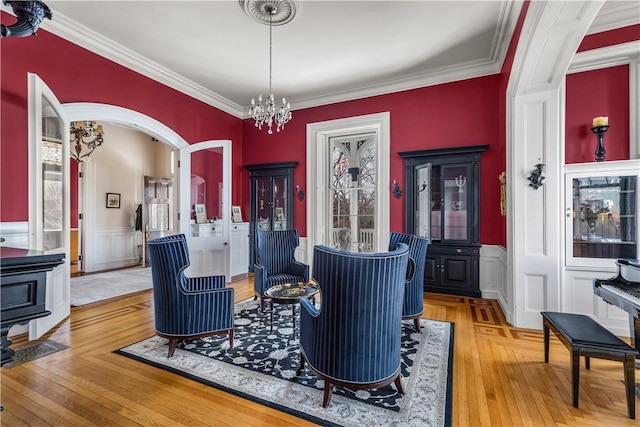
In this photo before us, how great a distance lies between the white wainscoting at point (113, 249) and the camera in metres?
7.04

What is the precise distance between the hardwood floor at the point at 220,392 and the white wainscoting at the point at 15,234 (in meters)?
0.99

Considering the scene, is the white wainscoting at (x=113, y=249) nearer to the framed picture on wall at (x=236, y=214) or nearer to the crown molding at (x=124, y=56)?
the framed picture on wall at (x=236, y=214)

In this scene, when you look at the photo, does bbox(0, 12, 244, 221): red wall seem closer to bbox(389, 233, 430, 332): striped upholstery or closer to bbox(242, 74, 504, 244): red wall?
bbox(242, 74, 504, 244): red wall

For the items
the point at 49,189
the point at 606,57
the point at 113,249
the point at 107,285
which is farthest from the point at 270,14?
the point at 113,249

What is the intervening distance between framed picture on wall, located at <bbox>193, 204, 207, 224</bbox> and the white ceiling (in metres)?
2.04

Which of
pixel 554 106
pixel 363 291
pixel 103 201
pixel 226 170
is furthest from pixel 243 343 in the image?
pixel 103 201

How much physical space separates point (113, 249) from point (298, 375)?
6.93 m

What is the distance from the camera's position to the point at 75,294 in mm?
4883

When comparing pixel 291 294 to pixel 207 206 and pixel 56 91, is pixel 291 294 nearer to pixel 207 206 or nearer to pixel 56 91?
pixel 207 206

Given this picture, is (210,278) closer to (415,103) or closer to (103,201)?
(415,103)

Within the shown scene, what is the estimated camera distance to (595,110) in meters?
3.65

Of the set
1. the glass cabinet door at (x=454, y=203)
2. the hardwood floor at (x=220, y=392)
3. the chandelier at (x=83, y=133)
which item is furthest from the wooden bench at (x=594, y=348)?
the chandelier at (x=83, y=133)

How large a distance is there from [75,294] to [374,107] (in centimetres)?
592

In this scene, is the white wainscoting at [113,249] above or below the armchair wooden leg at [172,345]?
above
